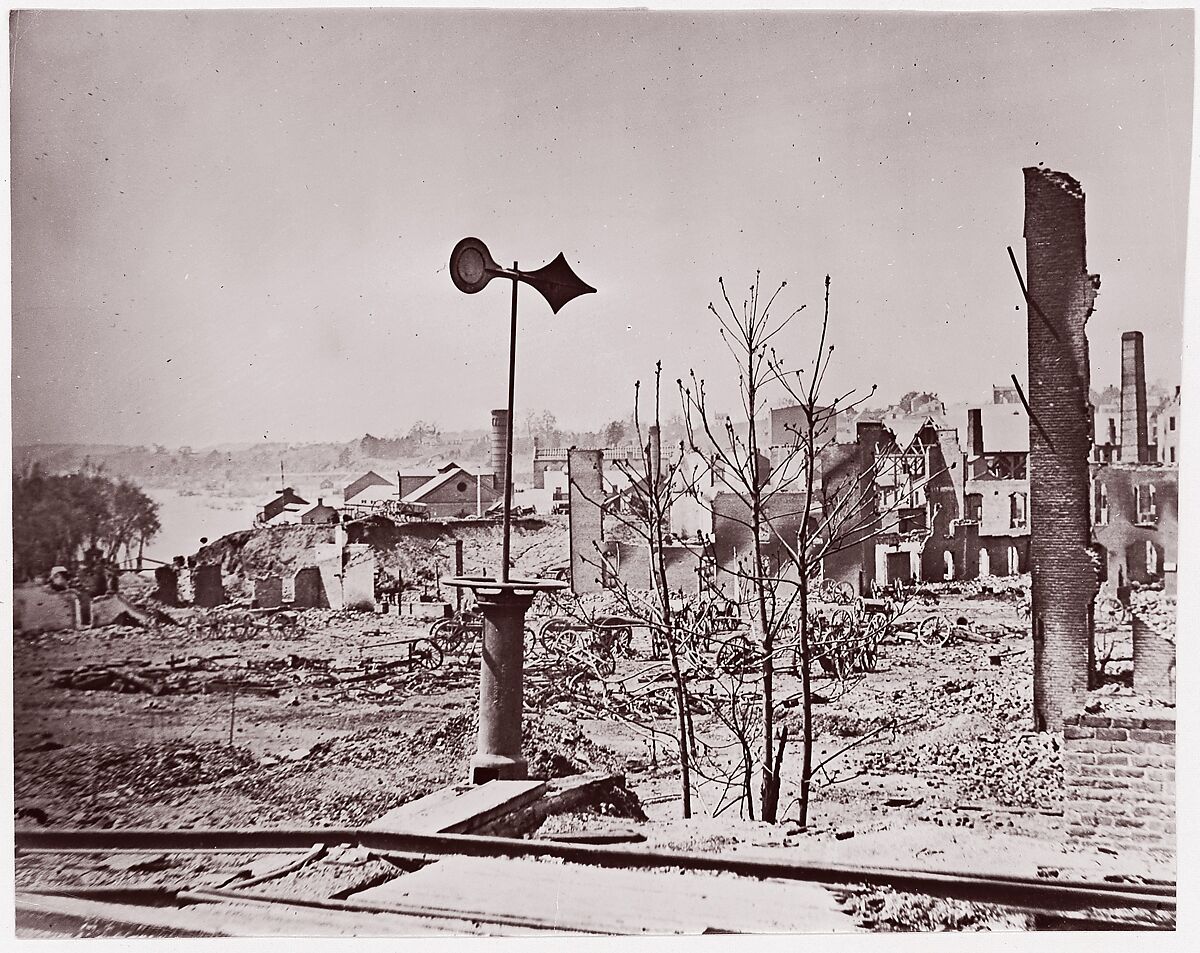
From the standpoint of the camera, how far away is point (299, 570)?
16.9ft

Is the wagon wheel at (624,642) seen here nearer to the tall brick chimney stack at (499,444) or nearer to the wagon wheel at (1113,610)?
the tall brick chimney stack at (499,444)

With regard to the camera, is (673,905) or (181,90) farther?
(181,90)

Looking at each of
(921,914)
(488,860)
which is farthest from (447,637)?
(921,914)

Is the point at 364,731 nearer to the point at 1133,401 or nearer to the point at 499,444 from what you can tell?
the point at 499,444

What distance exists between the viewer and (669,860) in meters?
4.77

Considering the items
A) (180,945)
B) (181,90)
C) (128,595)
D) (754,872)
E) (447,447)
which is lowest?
(180,945)

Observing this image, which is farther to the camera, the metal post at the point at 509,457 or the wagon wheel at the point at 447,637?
the wagon wheel at the point at 447,637

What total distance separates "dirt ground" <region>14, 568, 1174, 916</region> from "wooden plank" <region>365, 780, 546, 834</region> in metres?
0.08

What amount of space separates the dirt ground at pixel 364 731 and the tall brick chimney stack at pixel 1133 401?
3.12 ft

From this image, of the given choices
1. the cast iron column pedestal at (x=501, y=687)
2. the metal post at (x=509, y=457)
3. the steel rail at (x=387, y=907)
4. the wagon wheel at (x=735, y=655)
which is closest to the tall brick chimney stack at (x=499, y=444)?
the metal post at (x=509, y=457)

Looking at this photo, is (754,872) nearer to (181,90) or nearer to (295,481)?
(295,481)

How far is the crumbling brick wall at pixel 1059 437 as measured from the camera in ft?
16.6

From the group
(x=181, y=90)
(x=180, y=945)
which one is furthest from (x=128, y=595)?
(x=181, y=90)

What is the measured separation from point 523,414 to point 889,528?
1892 mm
